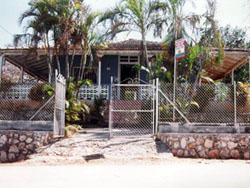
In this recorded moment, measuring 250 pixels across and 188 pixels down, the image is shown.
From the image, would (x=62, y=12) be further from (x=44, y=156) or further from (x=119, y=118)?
(x=44, y=156)

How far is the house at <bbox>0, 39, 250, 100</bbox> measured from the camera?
13107 mm

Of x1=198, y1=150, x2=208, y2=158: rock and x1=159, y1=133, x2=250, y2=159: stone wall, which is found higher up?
x1=159, y1=133, x2=250, y2=159: stone wall

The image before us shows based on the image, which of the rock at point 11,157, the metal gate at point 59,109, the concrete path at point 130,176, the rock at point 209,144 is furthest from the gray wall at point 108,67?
the concrete path at point 130,176

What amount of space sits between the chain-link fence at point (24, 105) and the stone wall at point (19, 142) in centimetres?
65

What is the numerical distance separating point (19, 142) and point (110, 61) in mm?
8619

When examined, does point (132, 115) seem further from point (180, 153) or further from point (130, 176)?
point (130, 176)

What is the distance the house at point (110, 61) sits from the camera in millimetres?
13107

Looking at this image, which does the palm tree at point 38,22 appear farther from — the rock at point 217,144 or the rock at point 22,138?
the rock at point 217,144

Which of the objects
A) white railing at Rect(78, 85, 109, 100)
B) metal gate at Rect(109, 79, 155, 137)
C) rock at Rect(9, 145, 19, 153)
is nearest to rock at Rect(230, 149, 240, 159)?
metal gate at Rect(109, 79, 155, 137)

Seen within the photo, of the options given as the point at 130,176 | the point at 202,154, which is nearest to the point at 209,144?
the point at 202,154

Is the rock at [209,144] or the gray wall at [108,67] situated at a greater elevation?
the gray wall at [108,67]

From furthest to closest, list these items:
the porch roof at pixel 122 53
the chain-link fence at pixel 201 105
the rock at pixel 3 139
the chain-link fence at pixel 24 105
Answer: the porch roof at pixel 122 53
the chain-link fence at pixel 24 105
the chain-link fence at pixel 201 105
the rock at pixel 3 139

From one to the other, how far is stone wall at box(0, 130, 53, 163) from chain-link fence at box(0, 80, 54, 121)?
65cm

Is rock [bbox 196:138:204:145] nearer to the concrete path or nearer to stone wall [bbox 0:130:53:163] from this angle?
the concrete path
